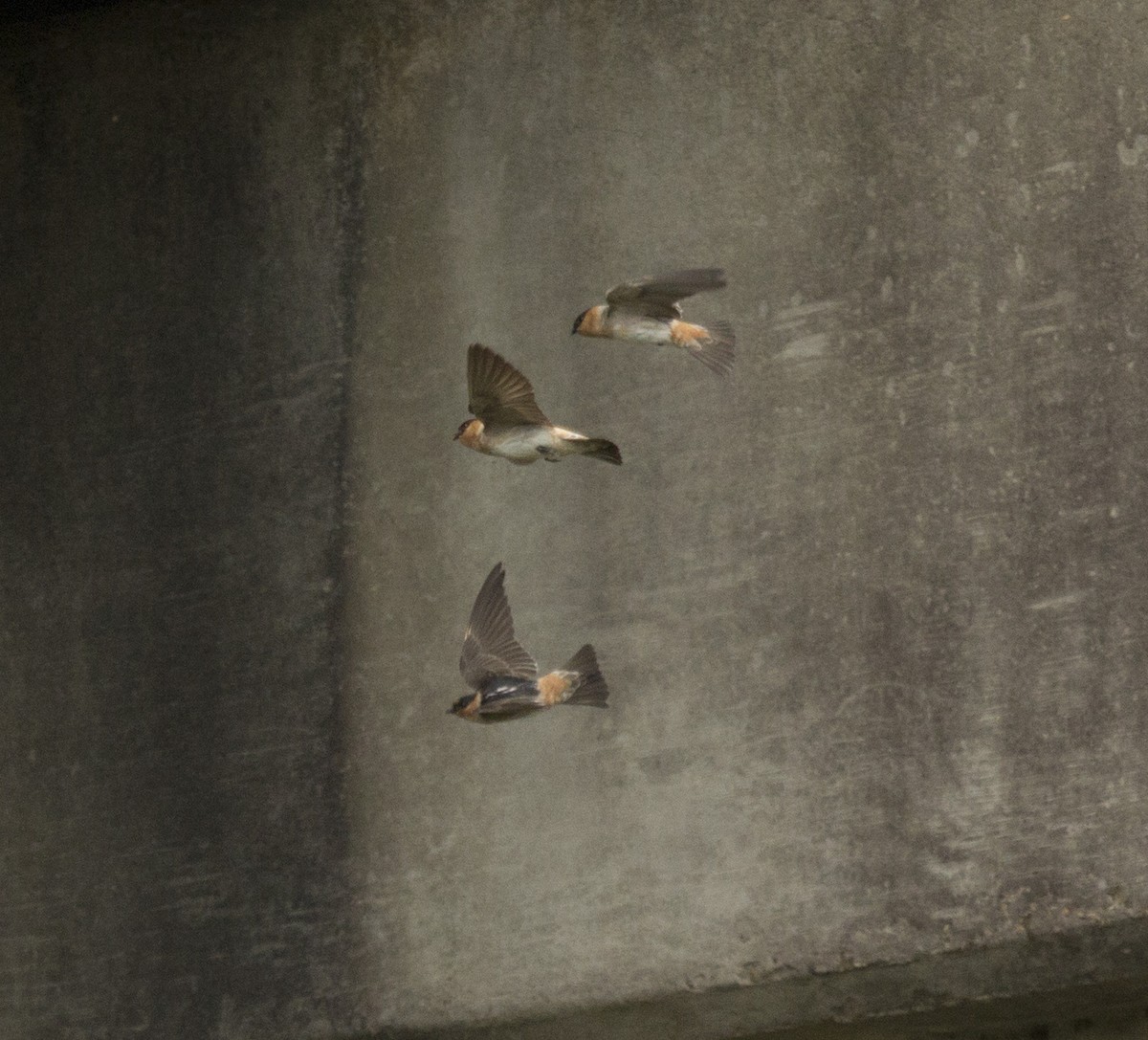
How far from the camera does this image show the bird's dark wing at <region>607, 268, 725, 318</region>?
15.0 ft

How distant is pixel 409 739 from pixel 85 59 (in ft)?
6.66

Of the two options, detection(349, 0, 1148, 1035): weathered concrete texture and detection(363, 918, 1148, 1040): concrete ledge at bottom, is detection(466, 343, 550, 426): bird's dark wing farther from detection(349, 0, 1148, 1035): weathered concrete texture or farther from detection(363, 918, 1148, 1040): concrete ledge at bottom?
detection(363, 918, 1148, 1040): concrete ledge at bottom

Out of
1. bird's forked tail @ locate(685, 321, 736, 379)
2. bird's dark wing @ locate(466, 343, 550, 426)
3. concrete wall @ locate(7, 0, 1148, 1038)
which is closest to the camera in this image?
bird's dark wing @ locate(466, 343, 550, 426)

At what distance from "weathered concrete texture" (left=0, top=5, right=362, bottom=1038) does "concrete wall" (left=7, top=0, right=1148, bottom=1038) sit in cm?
1

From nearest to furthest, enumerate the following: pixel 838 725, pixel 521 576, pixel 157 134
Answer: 1. pixel 838 725
2. pixel 521 576
3. pixel 157 134

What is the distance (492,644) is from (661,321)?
854 millimetres

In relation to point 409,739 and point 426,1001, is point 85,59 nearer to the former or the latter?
point 409,739

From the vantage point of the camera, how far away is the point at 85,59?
5.49m

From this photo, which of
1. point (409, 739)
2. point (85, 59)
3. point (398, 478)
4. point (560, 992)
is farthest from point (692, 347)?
point (85, 59)

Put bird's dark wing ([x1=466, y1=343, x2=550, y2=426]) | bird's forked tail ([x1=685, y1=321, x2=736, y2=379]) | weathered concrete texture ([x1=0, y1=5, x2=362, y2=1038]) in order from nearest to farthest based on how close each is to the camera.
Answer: bird's dark wing ([x1=466, y1=343, x2=550, y2=426]), bird's forked tail ([x1=685, y1=321, x2=736, y2=379]), weathered concrete texture ([x1=0, y1=5, x2=362, y2=1038])

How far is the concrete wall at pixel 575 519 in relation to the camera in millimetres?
4734

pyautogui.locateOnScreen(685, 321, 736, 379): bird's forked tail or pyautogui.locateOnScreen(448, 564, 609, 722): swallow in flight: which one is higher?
pyautogui.locateOnScreen(685, 321, 736, 379): bird's forked tail

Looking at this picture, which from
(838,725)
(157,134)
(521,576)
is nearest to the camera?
(838,725)

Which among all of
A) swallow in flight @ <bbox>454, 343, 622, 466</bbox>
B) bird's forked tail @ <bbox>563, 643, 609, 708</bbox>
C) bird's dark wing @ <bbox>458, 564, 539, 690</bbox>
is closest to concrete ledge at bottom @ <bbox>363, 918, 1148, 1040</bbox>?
bird's forked tail @ <bbox>563, 643, 609, 708</bbox>
